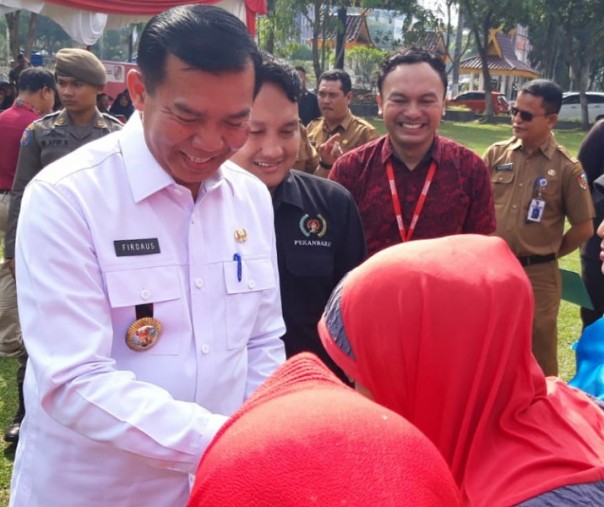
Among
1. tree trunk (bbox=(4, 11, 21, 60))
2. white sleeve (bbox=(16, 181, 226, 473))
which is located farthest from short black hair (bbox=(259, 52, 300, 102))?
tree trunk (bbox=(4, 11, 21, 60))

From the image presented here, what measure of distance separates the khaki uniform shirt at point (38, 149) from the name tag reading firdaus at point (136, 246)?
2.57 meters

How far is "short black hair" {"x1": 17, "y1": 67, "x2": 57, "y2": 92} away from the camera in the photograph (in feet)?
17.1

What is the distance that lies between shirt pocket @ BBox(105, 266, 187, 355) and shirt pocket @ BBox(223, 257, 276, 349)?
0.13 metres

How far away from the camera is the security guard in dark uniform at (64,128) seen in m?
4.01

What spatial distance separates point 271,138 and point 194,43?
35.8 inches

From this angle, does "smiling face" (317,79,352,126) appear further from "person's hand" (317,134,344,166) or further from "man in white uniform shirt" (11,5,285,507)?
"man in white uniform shirt" (11,5,285,507)

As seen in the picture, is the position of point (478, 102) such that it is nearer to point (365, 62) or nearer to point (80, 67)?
point (365, 62)

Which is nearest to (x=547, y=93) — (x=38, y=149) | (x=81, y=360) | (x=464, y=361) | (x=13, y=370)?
(x=38, y=149)

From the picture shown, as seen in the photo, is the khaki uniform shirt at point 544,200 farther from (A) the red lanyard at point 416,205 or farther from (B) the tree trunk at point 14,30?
(B) the tree trunk at point 14,30

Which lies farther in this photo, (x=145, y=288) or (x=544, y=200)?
(x=544, y=200)

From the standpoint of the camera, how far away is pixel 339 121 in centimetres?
567

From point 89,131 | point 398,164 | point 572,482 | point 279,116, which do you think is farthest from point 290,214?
point 89,131

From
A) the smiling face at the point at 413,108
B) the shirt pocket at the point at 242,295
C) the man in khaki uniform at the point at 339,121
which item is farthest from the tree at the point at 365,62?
the shirt pocket at the point at 242,295

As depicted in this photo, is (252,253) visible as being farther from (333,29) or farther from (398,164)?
(333,29)
